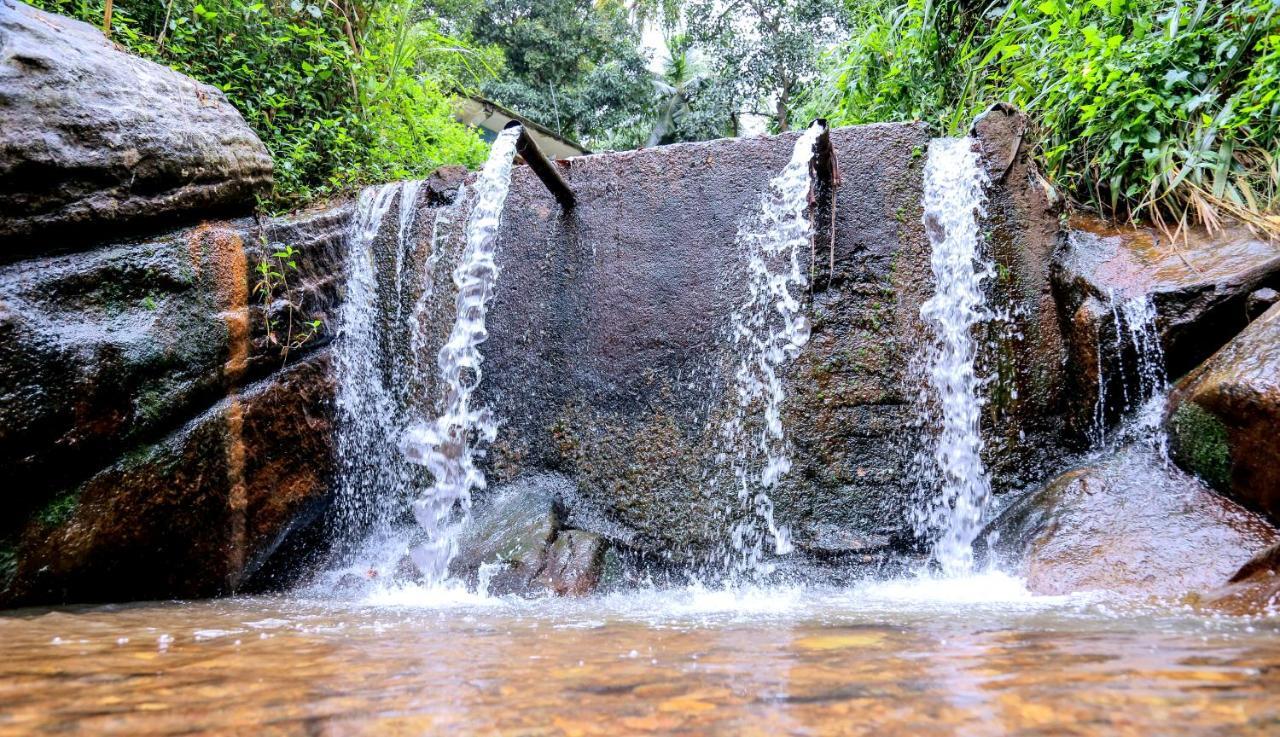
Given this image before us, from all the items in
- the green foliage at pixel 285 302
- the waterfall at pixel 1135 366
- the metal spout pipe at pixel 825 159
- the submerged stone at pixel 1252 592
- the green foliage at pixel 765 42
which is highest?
the green foliage at pixel 765 42

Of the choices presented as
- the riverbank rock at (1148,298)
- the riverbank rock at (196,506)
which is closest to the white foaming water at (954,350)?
the riverbank rock at (1148,298)

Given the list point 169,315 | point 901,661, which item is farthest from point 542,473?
point 901,661

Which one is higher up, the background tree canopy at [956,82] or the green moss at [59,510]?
the background tree canopy at [956,82]

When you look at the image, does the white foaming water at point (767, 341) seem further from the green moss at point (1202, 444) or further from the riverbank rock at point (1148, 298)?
the green moss at point (1202, 444)

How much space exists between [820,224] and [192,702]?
3.17 m

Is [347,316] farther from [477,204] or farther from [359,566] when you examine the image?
[359,566]

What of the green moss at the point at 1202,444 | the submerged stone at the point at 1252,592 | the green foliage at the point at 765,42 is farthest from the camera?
the green foliage at the point at 765,42

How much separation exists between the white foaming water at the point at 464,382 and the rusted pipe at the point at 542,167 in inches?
6.3

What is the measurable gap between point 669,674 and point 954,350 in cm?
264

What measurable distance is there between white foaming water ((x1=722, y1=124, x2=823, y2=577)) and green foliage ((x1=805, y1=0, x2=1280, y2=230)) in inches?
58.7

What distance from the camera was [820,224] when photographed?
145 inches

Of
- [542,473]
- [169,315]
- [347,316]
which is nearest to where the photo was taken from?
[169,315]

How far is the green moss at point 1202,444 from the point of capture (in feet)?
9.19

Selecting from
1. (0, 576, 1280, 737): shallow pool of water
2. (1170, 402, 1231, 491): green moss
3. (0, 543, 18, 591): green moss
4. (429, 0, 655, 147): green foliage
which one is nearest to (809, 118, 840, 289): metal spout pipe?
(1170, 402, 1231, 491): green moss
